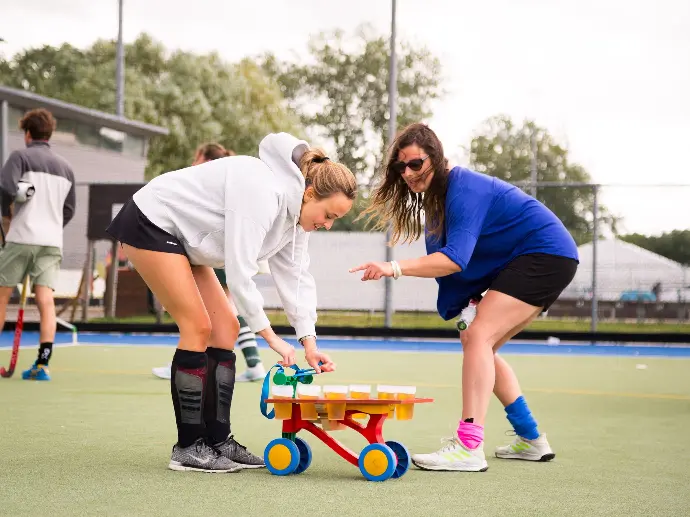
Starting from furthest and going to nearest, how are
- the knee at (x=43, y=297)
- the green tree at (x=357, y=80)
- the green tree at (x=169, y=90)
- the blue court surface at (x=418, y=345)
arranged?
the green tree at (x=357, y=80)
the green tree at (x=169, y=90)
the blue court surface at (x=418, y=345)
the knee at (x=43, y=297)

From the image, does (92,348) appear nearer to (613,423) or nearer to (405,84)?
(613,423)

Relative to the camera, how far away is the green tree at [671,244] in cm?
1413

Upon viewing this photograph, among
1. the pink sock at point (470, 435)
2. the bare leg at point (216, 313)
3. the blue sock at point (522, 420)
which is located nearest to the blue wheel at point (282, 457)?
the bare leg at point (216, 313)

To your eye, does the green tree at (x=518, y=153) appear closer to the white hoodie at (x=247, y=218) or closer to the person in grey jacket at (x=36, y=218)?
the person in grey jacket at (x=36, y=218)

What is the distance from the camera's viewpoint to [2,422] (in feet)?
19.6

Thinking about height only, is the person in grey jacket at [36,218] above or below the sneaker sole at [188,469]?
above

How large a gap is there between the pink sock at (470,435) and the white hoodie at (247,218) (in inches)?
30.9

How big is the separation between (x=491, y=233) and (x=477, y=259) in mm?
142

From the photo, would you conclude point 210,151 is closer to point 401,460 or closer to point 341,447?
point 341,447

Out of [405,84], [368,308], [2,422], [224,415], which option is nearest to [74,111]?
[368,308]

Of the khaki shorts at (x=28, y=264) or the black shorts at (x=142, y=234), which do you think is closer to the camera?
the black shorts at (x=142, y=234)

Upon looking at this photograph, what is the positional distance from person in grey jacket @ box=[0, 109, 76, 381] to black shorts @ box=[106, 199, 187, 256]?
4.07 meters

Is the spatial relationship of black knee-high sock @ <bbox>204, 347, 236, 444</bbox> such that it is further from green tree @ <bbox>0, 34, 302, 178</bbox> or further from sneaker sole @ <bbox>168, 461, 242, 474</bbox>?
green tree @ <bbox>0, 34, 302, 178</bbox>

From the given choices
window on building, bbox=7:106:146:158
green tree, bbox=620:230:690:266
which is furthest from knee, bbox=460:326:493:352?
window on building, bbox=7:106:146:158
